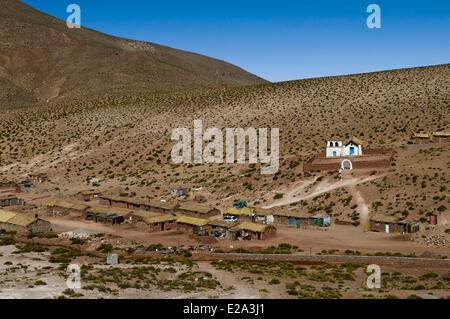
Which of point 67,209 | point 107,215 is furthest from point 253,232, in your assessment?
point 67,209

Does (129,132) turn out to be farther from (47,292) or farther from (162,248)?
(47,292)

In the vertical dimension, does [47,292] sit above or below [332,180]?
below

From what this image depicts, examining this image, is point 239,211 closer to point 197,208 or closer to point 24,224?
point 197,208

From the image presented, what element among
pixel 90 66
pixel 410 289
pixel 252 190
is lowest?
pixel 410 289

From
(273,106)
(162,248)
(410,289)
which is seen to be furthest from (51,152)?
(410,289)

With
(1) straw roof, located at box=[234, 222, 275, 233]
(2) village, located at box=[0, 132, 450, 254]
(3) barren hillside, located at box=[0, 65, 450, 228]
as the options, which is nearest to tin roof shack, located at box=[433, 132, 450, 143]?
(2) village, located at box=[0, 132, 450, 254]

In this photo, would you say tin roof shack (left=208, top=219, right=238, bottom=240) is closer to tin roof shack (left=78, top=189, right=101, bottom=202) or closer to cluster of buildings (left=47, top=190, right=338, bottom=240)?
cluster of buildings (left=47, top=190, right=338, bottom=240)
